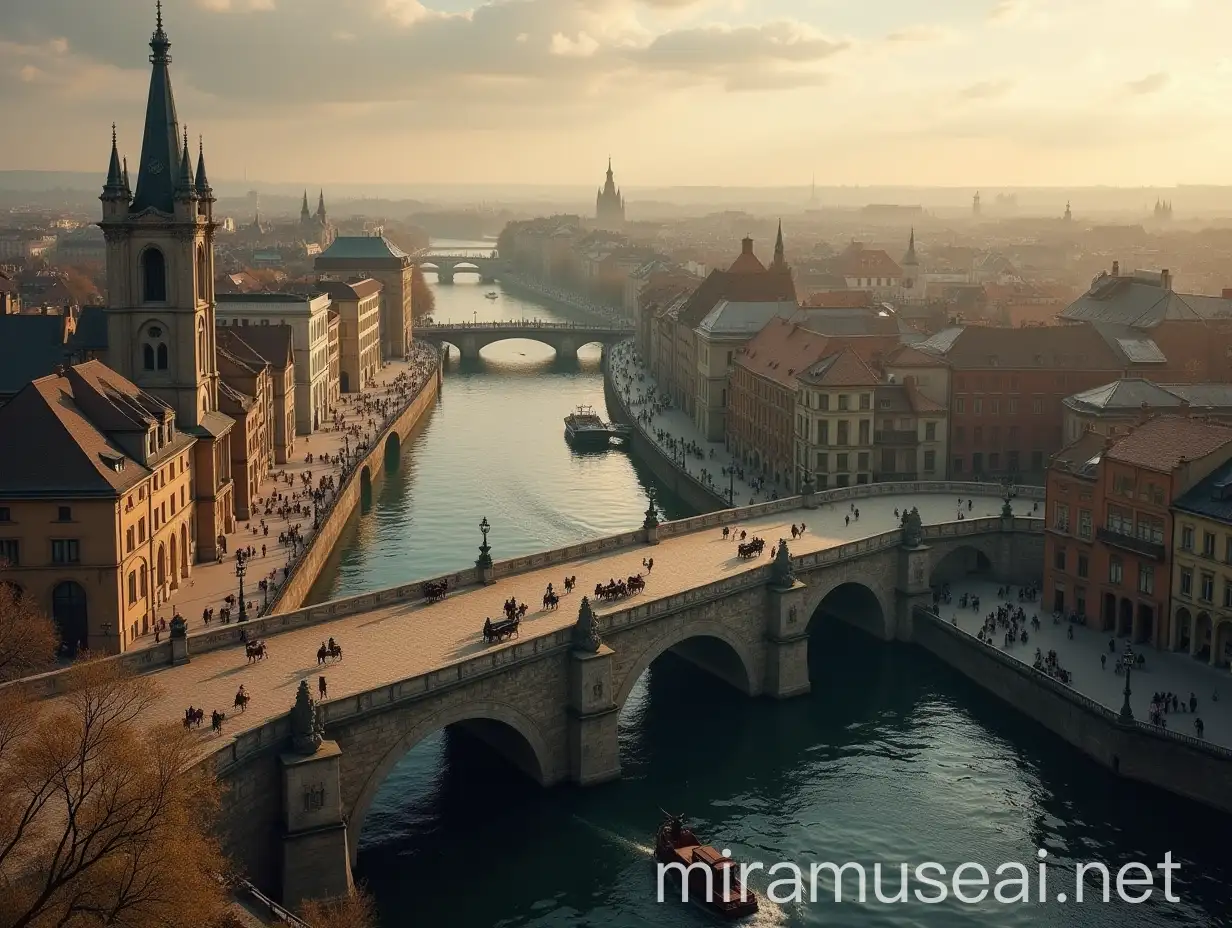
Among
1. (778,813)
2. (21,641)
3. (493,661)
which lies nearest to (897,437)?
(778,813)

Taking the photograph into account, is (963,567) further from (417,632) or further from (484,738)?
(417,632)

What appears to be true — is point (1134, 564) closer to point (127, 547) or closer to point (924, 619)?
point (924, 619)

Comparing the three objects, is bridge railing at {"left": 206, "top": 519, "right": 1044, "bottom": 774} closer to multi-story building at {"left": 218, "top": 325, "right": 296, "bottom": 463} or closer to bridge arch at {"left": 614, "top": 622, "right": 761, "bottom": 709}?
bridge arch at {"left": 614, "top": 622, "right": 761, "bottom": 709}

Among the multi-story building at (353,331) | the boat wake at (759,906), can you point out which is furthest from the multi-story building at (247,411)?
the boat wake at (759,906)

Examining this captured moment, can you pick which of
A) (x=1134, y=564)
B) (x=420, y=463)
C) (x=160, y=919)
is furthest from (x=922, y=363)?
(x=160, y=919)

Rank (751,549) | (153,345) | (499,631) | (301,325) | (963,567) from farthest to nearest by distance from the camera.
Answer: (301,325) → (963,567) → (153,345) → (751,549) → (499,631)

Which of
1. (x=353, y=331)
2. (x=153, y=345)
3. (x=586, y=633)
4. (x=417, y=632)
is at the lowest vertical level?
(x=417, y=632)

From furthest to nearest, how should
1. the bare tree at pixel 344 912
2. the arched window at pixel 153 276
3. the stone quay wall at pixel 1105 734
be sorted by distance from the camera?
the arched window at pixel 153 276
the stone quay wall at pixel 1105 734
the bare tree at pixel 344 912

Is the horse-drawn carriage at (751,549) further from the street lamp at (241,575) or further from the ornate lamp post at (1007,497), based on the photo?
the street lamp at (241,575)
